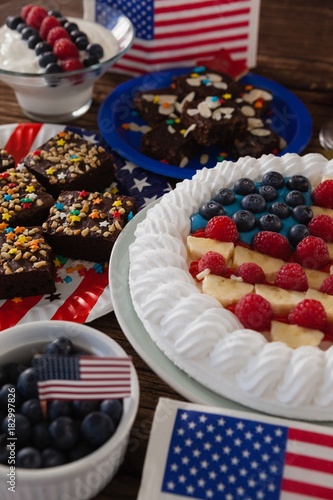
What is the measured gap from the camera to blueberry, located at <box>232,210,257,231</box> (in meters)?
2.01

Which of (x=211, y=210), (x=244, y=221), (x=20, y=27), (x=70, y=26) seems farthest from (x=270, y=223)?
(x=20, y=27)

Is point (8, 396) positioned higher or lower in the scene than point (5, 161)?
higher

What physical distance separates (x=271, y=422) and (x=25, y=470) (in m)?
0.56

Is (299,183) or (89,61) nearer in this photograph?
(299,183)

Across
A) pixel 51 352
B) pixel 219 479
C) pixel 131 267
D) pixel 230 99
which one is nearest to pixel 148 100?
pixel 230 99

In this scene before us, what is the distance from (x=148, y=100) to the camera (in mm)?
2896

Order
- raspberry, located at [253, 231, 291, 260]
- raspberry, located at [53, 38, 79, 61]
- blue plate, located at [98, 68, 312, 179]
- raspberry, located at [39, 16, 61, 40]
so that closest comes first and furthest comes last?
1. raspberry, located at [253, 231, 291, 260]
2. blue plate, located at [98, 68, 312, 179]
3. raspberry, located at [53, 38, 79, 61]
4. raspberry, located at [39, 16, 61, 40]

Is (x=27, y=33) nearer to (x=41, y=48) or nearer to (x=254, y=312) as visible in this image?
(x=41, y=48)

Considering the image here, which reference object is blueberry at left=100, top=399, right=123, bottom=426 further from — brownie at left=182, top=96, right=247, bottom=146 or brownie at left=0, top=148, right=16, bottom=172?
brownie at left=182, top=96, right=247, bottom=146

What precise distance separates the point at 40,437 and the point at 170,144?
4.77 ft

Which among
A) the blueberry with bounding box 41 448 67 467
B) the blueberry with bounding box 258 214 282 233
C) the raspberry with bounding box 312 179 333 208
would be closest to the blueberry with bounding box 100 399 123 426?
the blueberry with bounding box 41 448 67 467

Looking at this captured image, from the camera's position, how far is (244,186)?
2119mm

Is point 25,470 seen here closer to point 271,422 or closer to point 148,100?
point 271,422

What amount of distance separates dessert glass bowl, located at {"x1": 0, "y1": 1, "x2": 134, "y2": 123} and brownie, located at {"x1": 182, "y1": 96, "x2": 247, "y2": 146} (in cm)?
39
